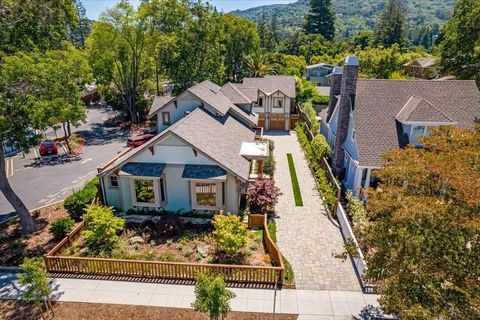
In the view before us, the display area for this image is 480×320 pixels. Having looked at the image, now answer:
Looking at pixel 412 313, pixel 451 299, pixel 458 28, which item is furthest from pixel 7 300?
pixel 458 28

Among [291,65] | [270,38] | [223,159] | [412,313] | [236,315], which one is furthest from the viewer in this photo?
[270,38]

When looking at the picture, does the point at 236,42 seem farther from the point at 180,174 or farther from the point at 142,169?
the point at 142,169

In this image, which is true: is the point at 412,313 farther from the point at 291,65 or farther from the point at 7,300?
the point at 291,65

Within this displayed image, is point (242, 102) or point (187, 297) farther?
point (242, 102)

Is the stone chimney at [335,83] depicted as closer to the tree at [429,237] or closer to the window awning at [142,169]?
the window awning at [142,169]

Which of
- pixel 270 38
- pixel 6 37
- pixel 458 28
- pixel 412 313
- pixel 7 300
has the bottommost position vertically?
pixel 7 300

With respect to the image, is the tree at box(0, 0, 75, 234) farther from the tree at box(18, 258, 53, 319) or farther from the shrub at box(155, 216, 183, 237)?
the shrub at box(155, 216, 183, 237)

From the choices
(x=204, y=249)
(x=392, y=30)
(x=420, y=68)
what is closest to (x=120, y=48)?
(x=204, y=249)
